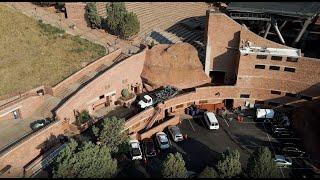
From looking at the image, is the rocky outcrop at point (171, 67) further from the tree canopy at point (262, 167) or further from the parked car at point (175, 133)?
the tree canopy at point (262, 167)

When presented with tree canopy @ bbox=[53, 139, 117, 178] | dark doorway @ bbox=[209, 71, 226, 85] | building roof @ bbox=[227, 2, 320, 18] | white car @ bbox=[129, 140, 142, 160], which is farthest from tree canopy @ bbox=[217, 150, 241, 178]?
building roof @ bbox=[227, 2, 320, 18]

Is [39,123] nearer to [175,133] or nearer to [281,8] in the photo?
[175,133]

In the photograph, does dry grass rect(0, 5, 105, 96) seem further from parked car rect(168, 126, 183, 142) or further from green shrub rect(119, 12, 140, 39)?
parked car rect(168, 126, 183, 142)

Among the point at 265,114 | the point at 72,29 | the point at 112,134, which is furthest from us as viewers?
the point at 72,29

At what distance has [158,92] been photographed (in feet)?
188

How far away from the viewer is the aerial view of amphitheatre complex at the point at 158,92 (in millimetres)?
46281

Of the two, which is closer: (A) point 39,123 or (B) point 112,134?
(B) point 112,134

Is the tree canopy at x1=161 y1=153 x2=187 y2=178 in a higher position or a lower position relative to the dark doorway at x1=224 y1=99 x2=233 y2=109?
higher

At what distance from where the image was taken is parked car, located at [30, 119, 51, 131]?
47600 millimetres

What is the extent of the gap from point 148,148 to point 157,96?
9673mm

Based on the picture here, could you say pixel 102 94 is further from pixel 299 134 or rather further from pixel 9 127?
pixel 299 134

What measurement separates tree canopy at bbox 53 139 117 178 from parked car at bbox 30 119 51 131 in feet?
24.8

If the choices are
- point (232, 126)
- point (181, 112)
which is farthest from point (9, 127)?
point (232, 126)

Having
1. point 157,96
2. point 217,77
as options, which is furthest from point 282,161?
point 217,77
